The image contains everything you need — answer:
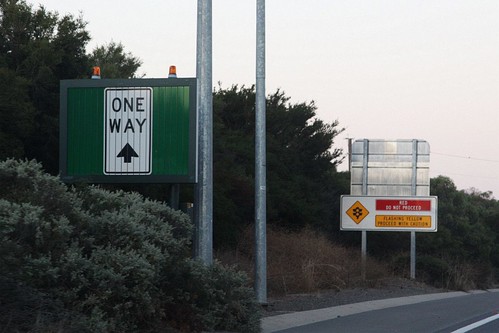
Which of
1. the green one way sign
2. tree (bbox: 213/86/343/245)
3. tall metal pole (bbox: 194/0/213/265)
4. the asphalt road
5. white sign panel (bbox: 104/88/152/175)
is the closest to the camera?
the asphalt road

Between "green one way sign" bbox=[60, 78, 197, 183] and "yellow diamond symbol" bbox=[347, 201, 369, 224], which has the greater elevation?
"green one way sign" bbox=[60, 78, 197, 183]

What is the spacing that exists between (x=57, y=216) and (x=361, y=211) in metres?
25.4

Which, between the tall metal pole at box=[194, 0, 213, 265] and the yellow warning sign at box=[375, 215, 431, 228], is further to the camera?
the yellow warning sign at box=[375, 215, 431, 228]

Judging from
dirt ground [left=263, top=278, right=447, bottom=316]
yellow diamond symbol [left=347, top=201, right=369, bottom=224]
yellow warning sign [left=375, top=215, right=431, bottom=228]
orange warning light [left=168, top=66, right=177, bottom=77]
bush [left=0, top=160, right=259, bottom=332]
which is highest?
orange warning light [left=168, top=66, right=177, bottom=77]

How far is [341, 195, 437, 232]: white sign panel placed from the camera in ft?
124

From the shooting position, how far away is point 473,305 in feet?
82.9

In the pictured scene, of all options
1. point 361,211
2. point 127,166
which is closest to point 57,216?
point 127,166

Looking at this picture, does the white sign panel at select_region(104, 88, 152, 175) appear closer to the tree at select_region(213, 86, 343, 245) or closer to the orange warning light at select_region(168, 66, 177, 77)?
the orange warning light at select_region(168, 66, 177, 77)

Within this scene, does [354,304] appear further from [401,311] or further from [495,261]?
[495,261]

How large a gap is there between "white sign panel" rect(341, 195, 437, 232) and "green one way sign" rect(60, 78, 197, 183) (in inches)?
785

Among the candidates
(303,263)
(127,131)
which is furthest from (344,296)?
(127,131)

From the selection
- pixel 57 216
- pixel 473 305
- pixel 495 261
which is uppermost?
pixel 57 216

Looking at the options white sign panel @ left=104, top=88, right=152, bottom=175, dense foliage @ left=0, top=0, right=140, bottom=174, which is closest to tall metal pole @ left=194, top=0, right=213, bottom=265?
white sign panel @ left=104, top=88, right=152, bottom=175

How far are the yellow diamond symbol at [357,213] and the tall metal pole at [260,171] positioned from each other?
15950 millimetres
